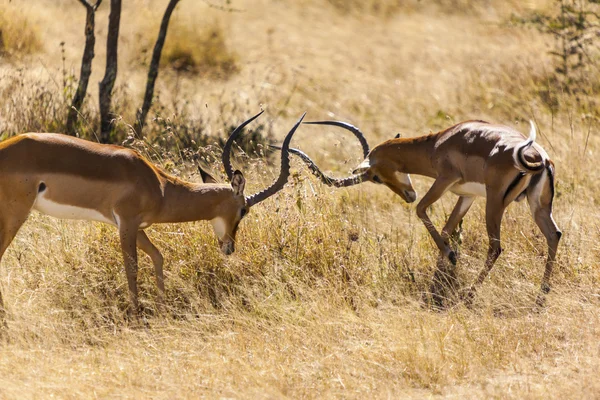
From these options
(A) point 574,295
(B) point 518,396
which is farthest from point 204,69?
(B) point 518,396

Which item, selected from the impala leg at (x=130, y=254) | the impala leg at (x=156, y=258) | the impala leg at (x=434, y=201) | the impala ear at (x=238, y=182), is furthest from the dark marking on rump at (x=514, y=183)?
the impala leg at (x=130, y=254)

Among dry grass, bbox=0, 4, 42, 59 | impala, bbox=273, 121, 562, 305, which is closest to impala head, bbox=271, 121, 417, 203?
impala, bbox=273, 121, 562, 305

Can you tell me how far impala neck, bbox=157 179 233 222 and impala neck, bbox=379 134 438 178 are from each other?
172cm

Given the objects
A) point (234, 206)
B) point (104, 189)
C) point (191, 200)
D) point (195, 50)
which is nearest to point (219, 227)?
point (234, 206)

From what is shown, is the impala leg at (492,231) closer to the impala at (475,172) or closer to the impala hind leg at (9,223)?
the impala at (475,172)

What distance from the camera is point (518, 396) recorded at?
5.22m

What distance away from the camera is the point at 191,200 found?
6.91m

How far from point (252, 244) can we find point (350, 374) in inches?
78.2

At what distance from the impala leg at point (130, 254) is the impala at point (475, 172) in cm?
189

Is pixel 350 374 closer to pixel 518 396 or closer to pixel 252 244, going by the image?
pixel 518 396

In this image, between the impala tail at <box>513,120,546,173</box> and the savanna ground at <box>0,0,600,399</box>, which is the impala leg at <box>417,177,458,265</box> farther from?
the impala tail at <box>513,120,546,173</box>

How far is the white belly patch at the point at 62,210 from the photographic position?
251 inches

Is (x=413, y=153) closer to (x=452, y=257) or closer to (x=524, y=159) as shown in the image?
(x=452, y=257)

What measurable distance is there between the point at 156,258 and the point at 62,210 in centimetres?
80
